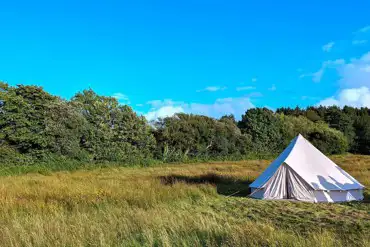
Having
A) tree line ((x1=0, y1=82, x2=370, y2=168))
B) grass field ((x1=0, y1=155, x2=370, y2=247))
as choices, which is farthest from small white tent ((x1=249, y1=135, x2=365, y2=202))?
tree line ((x1=0, y1=82, x2=370, y2=168))

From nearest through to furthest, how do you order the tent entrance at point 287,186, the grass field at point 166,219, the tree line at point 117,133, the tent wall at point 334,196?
the grass field at point 166,219 → the tent wall at point 334,196 → the tent entrance at point 287,186 → the tree line at point 117,133

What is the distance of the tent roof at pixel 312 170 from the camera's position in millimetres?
12227

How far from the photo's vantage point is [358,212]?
9.41 m

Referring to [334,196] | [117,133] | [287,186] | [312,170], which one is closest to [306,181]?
[287,186]

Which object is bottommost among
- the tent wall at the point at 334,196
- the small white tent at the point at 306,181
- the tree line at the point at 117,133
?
the tent wall at the point at 334,196

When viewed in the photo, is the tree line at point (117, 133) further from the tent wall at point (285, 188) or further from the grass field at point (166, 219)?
the tent wall at point (285, 188)

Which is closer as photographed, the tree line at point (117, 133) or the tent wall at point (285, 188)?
the tent wall at point (285, 188)

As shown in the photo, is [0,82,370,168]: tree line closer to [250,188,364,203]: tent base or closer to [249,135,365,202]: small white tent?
[249,135,365,202]: small white tent

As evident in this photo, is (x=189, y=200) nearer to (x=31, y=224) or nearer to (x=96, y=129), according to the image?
(x=31, y=224)

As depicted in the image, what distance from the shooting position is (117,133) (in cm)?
2814

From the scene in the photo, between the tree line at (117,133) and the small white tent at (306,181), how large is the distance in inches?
651

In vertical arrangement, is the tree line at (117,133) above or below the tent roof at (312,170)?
above

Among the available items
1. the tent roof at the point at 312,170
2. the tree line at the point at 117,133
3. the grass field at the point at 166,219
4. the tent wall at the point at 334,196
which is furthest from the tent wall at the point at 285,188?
the tree line at the point at 117,133

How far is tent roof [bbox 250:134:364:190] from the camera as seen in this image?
12227 millimetres
